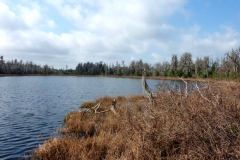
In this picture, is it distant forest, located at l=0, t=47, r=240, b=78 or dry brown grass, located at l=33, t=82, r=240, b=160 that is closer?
dry brown grass, located at l=33, t=82, r=240, b=160

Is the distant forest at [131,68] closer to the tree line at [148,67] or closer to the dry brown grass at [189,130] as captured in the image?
the tree line at [148,67]

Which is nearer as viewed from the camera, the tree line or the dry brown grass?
the dry brown grass

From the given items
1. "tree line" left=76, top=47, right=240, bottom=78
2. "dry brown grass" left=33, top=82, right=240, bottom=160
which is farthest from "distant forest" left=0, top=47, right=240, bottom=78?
"dry brown grass" left=33, top=82, right=240, bottom=160

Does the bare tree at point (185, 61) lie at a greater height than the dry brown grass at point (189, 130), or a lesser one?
greater

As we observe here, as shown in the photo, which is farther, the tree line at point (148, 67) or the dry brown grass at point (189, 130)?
the tree line at point (148, 67)

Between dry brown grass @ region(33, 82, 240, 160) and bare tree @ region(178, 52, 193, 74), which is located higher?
bare tree @ region(178, 52, 193, 74)

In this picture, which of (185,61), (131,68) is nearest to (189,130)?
(185,61)

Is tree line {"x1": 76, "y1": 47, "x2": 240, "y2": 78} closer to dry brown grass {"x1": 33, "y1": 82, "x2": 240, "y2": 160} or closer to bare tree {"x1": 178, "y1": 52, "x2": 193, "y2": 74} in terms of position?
bare tree {"x1": 178, "y1": 52, "x2": 193, "y2": 74}

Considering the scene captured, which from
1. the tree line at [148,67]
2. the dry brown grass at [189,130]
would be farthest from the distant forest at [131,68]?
the dry brown grass at [189,130]

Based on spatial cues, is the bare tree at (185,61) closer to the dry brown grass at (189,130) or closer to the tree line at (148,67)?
the tree line at (148,67)

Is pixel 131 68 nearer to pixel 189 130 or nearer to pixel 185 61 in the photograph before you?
pixel 185 61

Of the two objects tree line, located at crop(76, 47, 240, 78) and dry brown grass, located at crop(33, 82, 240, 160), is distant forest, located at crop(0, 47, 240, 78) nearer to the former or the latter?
tree line, located at crop(76, 47, 240, 78)

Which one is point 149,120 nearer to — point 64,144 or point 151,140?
point 151,140

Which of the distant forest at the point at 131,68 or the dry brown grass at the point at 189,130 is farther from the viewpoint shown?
the distant forest at the point at 131,68
